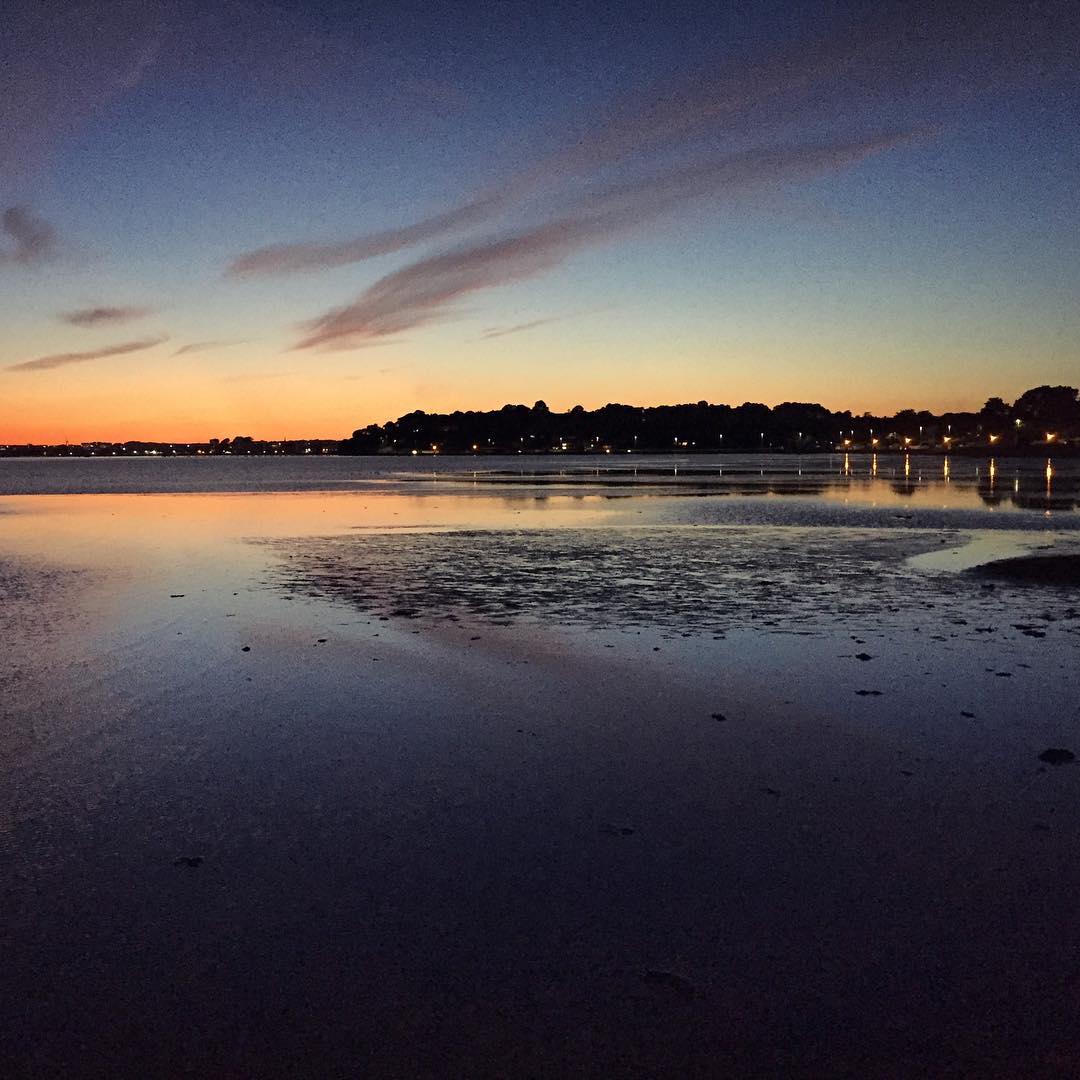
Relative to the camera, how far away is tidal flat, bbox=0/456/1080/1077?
3.89 meters

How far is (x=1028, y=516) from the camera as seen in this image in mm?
33719

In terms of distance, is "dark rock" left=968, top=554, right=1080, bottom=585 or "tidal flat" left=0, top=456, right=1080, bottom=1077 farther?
"dark rock" left=968, top=554, right=1080, bottom=585

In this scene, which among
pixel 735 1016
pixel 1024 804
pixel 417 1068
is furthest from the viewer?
pixel 1024 804

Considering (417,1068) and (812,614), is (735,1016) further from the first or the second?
(812,614)

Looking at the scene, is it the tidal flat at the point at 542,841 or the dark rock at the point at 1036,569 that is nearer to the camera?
the tidal flat at the point at 542,841

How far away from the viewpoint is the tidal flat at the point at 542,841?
3895 millimetres

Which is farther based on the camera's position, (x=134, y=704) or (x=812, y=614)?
(x=812, y=614)

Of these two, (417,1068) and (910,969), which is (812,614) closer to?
(910,969)

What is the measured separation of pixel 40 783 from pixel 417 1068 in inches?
181

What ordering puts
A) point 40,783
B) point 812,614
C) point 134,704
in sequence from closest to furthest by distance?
1. point 40,783
2. point 134,704
3. point 812,614

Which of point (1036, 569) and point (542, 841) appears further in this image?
point (1036, 569)

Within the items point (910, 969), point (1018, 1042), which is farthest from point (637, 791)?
point (1018, 1042)

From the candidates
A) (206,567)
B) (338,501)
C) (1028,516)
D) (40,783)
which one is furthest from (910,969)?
(338,501)

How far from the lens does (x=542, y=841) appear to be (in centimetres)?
582
